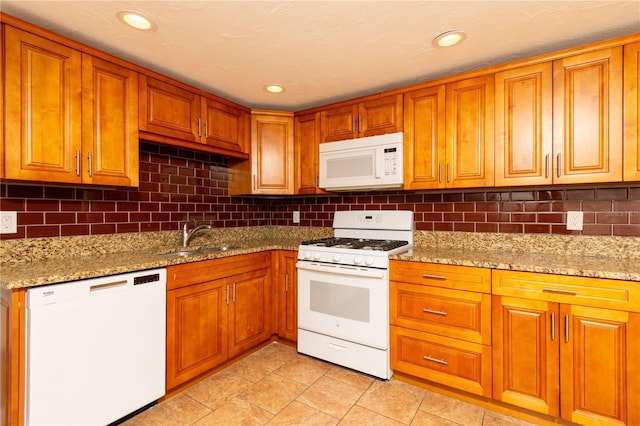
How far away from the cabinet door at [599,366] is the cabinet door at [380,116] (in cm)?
161

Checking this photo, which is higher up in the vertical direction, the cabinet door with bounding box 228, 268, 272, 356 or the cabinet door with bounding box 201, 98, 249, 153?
the cabinet door with bounding box 201, 98, 249, 153

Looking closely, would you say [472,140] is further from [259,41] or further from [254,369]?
[254,369]

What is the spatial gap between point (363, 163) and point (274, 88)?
0.94 m

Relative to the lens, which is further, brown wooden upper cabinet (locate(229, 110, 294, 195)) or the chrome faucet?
brown wooden upper cabinet (locate(229, 110, 294, 195))

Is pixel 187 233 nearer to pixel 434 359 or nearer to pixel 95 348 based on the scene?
pixel 95 348

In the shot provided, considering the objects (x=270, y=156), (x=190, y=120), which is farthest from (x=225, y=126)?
(x=270, y=156)

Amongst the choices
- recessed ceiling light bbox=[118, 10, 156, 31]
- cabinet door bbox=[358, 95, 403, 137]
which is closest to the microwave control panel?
cabinet door bbox=[358, 95, 403, 137]

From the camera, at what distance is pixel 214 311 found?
2.26 metres

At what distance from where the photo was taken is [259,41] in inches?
73.0

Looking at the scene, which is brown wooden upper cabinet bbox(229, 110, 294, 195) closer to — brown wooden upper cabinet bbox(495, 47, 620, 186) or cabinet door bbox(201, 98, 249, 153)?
cabinet door bbox(201, 98, 249, 153)

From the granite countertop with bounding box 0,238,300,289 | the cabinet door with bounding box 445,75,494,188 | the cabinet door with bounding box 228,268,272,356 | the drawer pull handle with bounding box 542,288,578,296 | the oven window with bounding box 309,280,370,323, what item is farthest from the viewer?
the cabinet door with bounding box 228,268,272,356

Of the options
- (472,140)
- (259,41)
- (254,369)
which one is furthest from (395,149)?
(254,369)

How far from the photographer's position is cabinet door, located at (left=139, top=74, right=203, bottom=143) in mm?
2111

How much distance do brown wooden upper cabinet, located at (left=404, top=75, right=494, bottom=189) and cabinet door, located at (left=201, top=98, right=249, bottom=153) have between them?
4.61 ft
